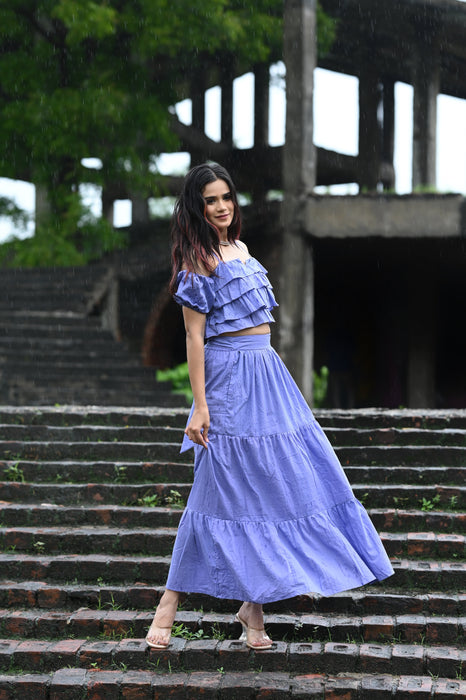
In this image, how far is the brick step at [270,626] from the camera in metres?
3.58

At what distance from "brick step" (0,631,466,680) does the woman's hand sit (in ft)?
2.77

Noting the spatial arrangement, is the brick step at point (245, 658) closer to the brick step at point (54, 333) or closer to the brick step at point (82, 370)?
the brick step at point (82, 370)

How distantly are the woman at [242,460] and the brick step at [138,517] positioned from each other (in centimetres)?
126

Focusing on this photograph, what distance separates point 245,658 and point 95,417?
260cm

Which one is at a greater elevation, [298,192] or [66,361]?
[298,192]

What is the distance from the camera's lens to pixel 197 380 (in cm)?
315

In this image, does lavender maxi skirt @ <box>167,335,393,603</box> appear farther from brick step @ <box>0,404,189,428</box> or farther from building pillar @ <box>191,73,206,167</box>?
building pillar @ <box>191,73,206,167</box>

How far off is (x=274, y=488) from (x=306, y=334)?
26.6 ft

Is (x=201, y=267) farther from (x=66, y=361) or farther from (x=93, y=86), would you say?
(x=93, y=86)

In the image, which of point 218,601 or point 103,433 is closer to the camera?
point 218,601

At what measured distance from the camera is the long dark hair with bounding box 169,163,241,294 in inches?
126

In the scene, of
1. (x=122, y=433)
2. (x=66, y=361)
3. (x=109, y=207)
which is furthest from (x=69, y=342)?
(x=109, y=207)

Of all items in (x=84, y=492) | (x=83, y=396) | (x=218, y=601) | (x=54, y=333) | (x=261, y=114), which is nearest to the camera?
(x=218, y=601)

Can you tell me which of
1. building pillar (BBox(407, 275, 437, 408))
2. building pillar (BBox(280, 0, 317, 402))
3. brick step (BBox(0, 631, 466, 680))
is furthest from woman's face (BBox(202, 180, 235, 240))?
building pillar (BBox(407, 275, 437, 408))
